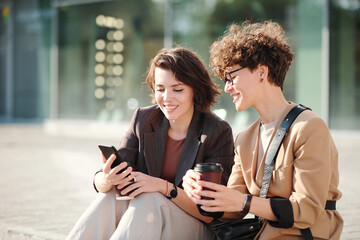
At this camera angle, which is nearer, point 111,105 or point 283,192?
point 283,192

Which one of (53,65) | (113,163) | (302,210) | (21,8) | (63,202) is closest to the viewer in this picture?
(302,210)

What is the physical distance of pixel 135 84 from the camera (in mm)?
14094

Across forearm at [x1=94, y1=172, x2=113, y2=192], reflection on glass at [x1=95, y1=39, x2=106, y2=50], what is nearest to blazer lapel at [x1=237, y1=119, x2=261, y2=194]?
forearm at [x1=94, y1=172, x2=113, y2=192]

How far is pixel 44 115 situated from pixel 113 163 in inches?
575

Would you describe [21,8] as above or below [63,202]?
above

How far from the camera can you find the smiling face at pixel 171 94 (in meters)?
2.94

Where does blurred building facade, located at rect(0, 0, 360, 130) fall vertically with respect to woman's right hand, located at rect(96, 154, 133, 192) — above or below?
above

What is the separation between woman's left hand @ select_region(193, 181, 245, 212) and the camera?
6.66 feet

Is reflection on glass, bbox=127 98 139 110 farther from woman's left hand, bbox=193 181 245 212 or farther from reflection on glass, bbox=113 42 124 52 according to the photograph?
woman's left hand, bbox=193 181 245 212

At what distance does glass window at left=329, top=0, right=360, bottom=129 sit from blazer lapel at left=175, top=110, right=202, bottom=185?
8.40 metres

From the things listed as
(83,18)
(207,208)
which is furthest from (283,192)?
(83,18)

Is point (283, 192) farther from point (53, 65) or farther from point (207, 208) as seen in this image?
point (53, 65)

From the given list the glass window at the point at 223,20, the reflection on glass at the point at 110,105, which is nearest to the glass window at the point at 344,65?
the glass window at the point at 223,20

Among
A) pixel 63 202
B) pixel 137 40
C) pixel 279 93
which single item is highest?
pixel 137 40
